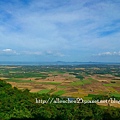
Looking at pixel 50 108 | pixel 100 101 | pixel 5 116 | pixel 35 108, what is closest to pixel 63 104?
pixel 50 108

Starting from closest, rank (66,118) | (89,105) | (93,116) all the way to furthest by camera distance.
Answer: (66,118), (93,116), (89,105)

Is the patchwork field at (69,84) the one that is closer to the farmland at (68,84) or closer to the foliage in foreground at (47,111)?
the farmland at (68,84)

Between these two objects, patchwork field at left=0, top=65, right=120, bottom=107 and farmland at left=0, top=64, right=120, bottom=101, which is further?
farmland at left=0, top=64, right=120, bottom=101

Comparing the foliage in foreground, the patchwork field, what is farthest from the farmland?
the foliage in foreground

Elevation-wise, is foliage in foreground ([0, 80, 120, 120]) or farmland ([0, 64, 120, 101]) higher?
foliage in foreground ([0, 80, 120, 120])

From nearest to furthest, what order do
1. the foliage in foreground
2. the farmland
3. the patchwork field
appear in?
the foliage in foreground → the patchwork field → the farmland

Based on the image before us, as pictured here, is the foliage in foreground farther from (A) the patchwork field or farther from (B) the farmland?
(B) the farmland

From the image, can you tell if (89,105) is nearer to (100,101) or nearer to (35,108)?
(35,108)

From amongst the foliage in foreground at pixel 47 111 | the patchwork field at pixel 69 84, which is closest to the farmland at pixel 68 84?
the patchwork field at pixel 69 84

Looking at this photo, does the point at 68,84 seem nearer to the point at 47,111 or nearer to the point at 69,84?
the point at 69,84

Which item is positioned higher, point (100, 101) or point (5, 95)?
point (5, 95)

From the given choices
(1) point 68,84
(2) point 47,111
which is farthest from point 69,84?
(2) point 47,111
